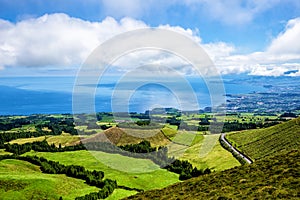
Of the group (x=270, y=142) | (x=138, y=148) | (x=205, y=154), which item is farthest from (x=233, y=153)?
(x=138, y=148)

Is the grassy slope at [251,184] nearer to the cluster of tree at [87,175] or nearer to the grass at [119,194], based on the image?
the grass at [119,194]

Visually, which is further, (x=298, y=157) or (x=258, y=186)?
(x=298, y=157)

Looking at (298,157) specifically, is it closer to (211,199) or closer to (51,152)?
(211,199)

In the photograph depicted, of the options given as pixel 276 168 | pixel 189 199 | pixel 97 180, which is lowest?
pixel 97 180

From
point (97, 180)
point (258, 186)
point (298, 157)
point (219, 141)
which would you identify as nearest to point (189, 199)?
point (258, 186)

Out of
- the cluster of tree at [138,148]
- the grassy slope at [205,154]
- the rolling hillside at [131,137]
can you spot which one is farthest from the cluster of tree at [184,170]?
the rolling hillside at [131,137]

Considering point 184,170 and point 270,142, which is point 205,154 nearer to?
point 184,170
